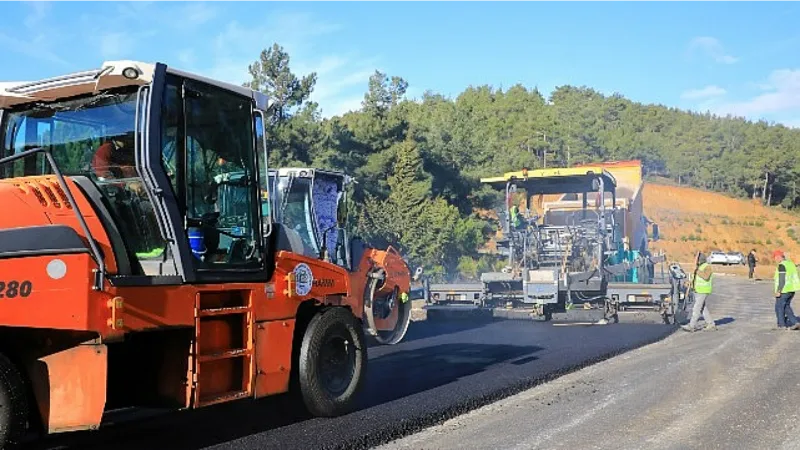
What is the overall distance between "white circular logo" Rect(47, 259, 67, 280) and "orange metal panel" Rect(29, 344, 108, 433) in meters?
0.46

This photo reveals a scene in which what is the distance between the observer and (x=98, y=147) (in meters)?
5.00

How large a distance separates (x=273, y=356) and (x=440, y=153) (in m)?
28.5

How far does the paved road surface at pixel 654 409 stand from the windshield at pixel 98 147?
2.23 meters

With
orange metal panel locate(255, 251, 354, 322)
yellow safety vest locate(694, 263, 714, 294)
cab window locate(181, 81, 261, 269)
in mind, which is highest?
cab window locate(181, 81, 261, 269)

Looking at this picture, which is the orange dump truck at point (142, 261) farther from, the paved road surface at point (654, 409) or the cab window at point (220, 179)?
the paved road surface at point (654, 409)

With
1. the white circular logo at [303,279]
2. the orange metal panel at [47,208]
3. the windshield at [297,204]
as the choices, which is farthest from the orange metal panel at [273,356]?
the windshield at [297,204]

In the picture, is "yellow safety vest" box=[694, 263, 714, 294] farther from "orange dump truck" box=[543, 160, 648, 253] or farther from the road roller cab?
the road roller cab

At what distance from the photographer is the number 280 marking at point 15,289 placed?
13.1 ft

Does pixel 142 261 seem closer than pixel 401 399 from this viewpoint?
Yes

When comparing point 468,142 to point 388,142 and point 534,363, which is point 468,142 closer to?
point 388,142

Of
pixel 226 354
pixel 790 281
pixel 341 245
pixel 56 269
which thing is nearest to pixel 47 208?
pixel 56 269

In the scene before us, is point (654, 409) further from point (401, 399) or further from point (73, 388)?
point (73, 388)

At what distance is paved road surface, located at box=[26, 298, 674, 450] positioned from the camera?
5.32 meters

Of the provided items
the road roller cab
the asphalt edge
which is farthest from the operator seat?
the road roller cab
